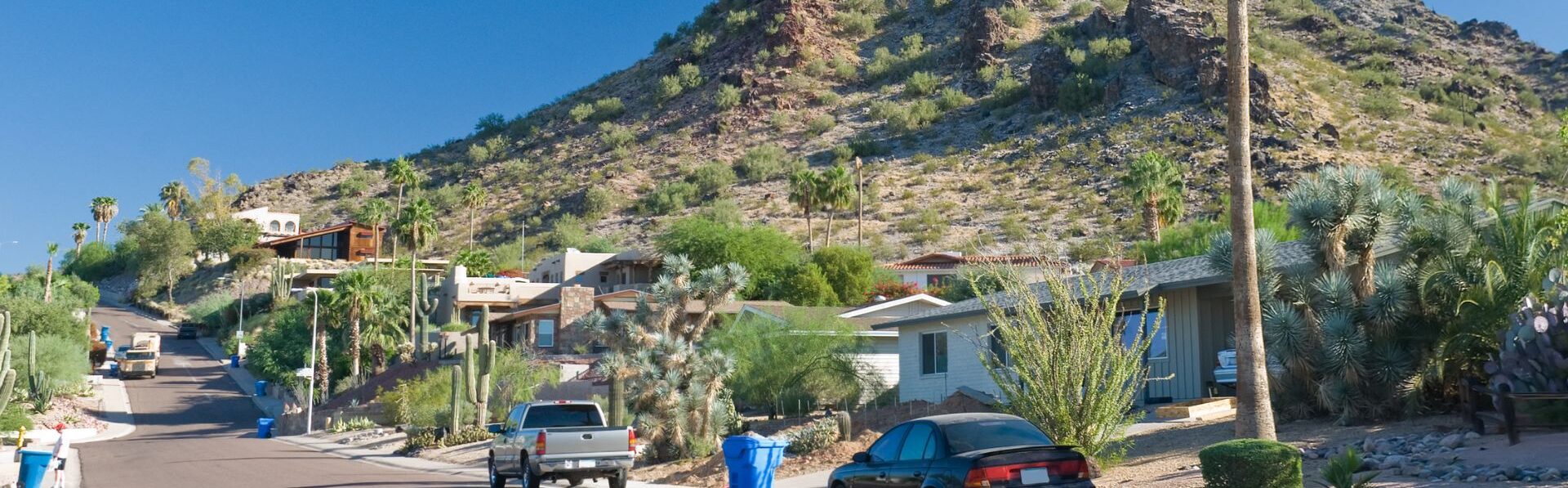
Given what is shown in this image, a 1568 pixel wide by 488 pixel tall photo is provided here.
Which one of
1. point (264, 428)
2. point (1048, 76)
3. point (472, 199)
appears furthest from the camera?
point (1048, 76)

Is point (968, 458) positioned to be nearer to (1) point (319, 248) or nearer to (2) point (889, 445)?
(2) point (889, 445)

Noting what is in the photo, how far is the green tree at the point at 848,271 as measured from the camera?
58.6 metres

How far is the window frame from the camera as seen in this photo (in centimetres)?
3056

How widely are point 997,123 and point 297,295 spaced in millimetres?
54935

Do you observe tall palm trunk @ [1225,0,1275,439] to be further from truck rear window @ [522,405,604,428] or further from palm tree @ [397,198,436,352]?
palm tree @ [397,198,436,352]

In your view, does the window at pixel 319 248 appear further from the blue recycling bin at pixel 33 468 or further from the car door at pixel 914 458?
the car door at pixel 914 458

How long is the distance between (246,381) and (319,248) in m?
33.4

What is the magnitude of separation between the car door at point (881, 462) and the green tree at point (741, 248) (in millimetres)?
50040

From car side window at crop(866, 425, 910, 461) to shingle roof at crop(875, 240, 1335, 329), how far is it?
15.0 feet

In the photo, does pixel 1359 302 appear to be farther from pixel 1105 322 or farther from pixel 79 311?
pixel 79 311

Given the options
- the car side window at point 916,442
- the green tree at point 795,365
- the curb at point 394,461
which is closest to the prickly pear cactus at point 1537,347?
the car side window at point 916,442

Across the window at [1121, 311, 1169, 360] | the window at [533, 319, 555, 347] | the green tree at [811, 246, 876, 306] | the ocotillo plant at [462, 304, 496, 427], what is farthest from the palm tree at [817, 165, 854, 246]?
the window at [1121, 311, 1169, 360]

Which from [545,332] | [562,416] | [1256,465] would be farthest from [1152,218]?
[1256,465]

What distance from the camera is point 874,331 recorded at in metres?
35.9
